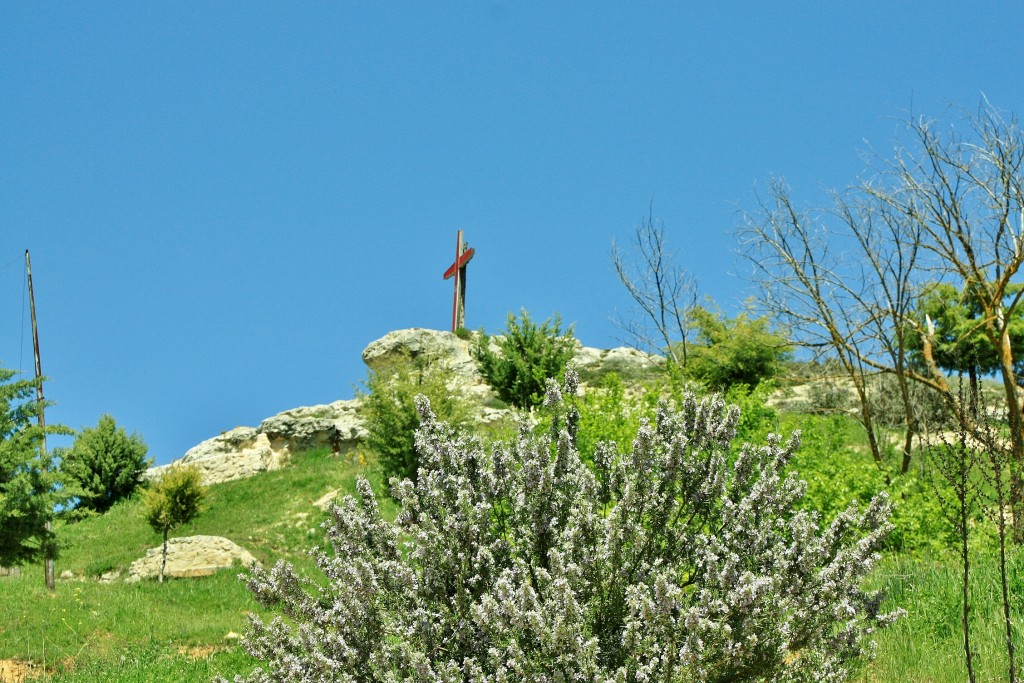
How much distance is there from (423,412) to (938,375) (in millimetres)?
15247

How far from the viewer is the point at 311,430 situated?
33312 millimetres

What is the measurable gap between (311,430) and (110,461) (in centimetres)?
779

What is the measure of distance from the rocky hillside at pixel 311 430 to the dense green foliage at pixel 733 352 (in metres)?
4.82

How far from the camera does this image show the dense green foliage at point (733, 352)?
96.6 ft

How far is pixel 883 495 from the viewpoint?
4984 mm

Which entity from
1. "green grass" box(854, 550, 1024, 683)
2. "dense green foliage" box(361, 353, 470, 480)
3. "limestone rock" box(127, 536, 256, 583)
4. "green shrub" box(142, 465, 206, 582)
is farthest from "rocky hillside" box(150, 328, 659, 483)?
"green grass" box(854, 550, 1024, 683)

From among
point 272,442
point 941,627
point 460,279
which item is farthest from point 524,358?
point 941,627

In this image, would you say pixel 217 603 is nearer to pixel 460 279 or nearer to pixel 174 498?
pixel 174 498

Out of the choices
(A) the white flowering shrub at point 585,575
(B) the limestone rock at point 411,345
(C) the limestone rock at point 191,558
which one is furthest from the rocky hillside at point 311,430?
(A) the white flowering shrub at point 585,575

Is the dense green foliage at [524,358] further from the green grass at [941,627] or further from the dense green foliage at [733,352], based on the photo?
the green grass at [941,627]

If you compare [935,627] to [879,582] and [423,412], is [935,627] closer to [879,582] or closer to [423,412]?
[879,582]

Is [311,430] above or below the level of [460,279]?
below

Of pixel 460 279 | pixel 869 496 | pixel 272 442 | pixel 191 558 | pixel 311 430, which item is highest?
pixel 460 279

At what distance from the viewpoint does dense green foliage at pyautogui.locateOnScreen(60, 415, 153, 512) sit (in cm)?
3209
